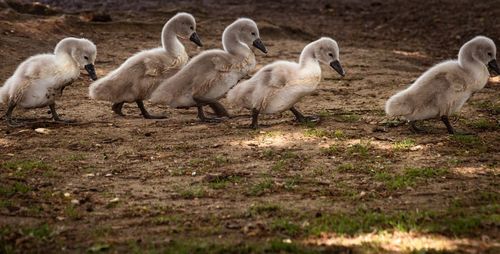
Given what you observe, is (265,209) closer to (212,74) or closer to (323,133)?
(323,133)

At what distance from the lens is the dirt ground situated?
18.2 feet

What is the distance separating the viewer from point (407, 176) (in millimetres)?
7059

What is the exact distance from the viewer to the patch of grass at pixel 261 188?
21.8ft

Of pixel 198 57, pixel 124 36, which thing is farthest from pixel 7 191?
pixel 124 36

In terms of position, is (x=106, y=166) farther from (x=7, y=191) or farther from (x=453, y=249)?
(x=453, y=249)

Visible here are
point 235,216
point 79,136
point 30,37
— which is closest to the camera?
point 235,216

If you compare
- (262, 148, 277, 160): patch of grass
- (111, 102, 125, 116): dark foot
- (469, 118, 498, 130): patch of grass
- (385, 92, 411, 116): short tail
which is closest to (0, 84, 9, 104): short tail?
(111, 102, 125, 116): dark foot

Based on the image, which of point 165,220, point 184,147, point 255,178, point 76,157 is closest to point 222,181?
point 255,178

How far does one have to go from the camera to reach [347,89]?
11.5 m

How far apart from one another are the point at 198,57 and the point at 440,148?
10.4ft

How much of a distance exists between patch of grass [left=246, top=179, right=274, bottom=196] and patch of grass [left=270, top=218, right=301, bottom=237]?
77 cm

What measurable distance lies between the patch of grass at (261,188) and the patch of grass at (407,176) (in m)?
0.99

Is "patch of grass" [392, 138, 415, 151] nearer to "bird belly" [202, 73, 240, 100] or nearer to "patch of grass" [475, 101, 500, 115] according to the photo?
"patch of grass" [475, 101, 500, 115]

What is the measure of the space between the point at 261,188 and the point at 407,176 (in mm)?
1371
